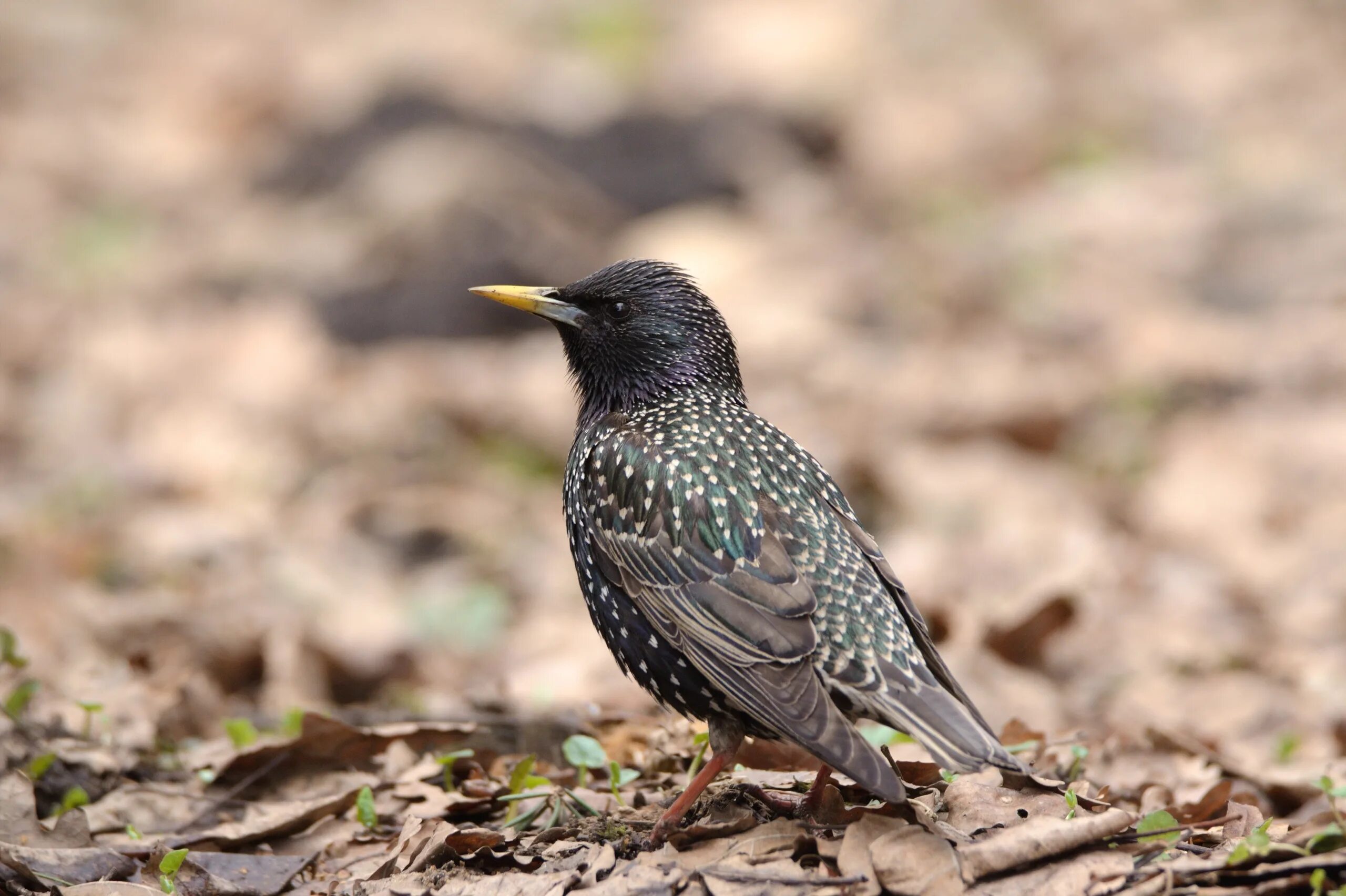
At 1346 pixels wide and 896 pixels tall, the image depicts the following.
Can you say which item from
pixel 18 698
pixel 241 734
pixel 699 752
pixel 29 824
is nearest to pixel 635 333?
pixel 699 752

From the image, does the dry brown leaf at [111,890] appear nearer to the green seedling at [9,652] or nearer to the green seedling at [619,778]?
the green seedling at [9,652]

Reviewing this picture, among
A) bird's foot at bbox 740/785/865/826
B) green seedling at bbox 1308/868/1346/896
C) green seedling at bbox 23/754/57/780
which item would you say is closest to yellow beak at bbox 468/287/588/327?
bird's foot at bbox 740/785/865/826

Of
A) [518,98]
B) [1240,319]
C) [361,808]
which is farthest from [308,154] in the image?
[361,808]

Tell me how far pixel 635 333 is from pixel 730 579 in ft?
3.83

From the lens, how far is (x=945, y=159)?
13664 millimetres

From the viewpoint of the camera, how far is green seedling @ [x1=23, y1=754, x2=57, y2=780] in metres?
4.29

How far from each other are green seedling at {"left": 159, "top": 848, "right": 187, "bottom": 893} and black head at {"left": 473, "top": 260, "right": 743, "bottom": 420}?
186cm

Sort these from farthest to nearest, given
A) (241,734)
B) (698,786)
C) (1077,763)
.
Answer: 1. (241,734)
2. (1077,763)
3. (698,786)

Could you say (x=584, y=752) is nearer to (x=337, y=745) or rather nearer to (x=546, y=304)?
(x=337, y=745)

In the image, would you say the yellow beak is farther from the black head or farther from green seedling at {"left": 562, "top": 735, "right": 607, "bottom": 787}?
green seedling at {"left": 562, "top": 735, "right": 607, "bottom": 787}

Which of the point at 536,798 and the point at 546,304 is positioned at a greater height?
the point at 546,304

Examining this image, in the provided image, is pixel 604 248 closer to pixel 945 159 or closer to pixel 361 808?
pixel 945 159

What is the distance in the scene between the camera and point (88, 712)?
4.50m

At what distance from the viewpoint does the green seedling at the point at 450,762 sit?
14.0ft
